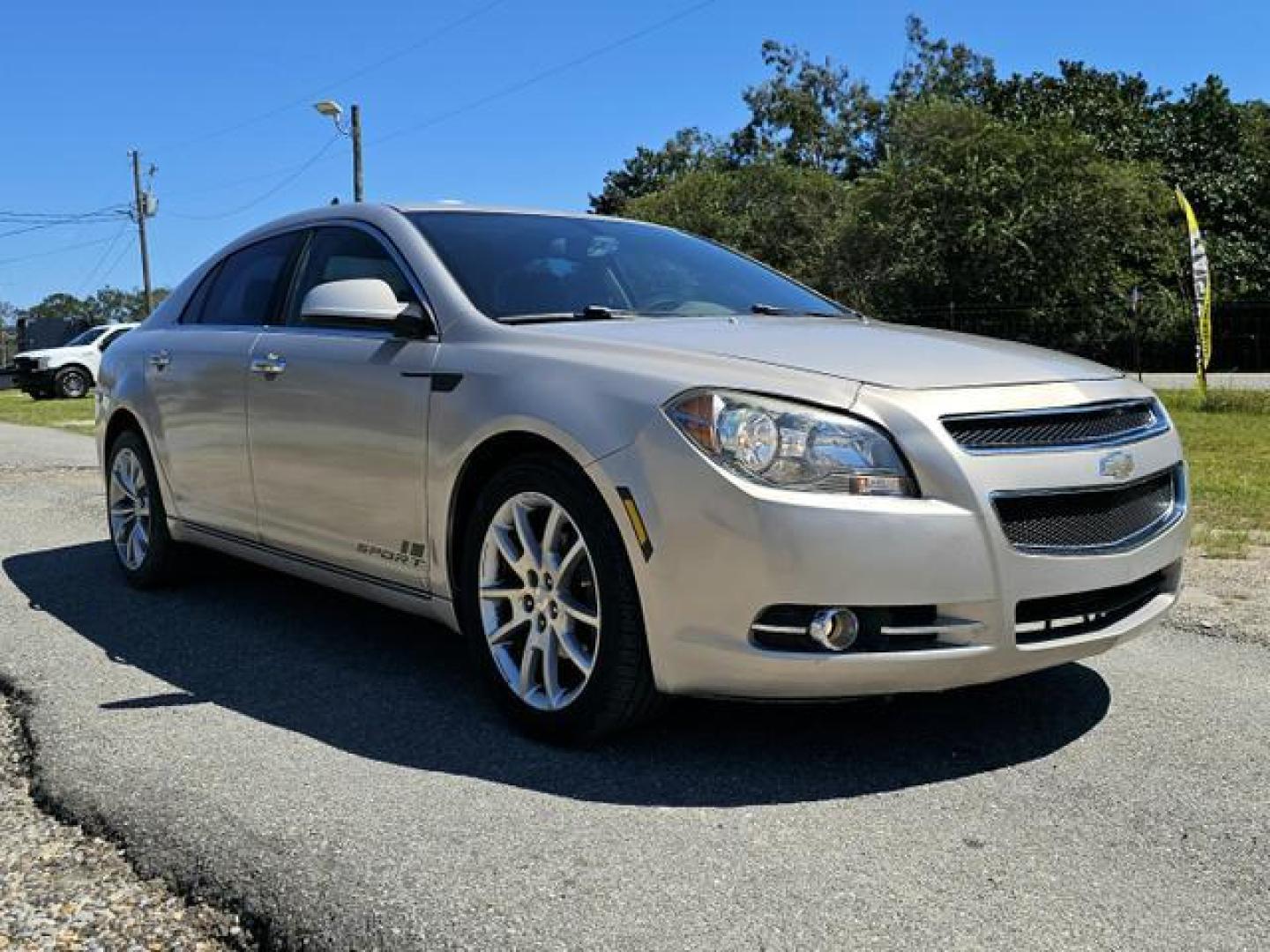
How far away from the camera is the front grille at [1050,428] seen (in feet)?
10.0

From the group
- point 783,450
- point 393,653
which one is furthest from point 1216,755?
point 393,653

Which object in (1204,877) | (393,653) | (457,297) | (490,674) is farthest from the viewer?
(393,653)

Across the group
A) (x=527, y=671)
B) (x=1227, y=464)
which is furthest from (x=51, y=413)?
(x=527, y=671)

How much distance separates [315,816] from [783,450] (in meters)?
1.44

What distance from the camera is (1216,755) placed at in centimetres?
336

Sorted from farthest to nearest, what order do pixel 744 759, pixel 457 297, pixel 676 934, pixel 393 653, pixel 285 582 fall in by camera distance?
pixel 285 582 < pixel 393 653 < pixel 457 297 < pixel 744 759 < pixel 676 934

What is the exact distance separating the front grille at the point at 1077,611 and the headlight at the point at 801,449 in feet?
1.53

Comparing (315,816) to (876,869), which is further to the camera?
(315,816)

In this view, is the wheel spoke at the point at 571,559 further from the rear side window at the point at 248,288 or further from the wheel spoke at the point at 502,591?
the rear side window at the point at 248,288

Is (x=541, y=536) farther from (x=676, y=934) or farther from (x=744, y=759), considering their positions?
(x=676, y=934)

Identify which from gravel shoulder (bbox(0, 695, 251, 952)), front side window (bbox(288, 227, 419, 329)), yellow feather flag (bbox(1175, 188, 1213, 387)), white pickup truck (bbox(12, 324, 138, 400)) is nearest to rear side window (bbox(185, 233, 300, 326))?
front side window (bbox(288, 227, 419, 329))

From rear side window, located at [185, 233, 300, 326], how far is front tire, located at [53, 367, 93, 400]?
25378 millimetres

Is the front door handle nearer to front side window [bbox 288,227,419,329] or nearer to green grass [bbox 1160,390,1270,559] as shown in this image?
front side window [bbox 288,227,419,329]

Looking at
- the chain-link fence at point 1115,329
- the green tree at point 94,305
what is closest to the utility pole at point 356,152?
the chain-link fence at point 1115,329
